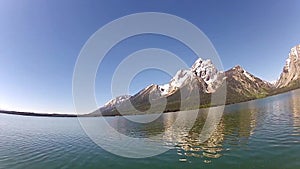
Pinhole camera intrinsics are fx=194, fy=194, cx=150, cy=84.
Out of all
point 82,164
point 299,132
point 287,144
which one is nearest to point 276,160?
point 287,144

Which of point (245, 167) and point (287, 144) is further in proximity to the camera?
point (287, 144)

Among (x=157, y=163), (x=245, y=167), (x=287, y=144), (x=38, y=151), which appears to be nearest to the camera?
(x=245, y=167)

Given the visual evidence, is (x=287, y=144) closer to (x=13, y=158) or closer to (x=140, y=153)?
(x=140, y=153)

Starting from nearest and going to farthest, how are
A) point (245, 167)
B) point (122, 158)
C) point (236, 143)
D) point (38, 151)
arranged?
1. point (245, 167)
2. point (122, 158)
3. point (236, 143)
4. point (38, 151)

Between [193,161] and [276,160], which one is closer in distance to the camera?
[276,160]

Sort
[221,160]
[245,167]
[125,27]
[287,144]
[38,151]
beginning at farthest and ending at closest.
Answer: [125,27] → [38,151] → [287,144] → [221,160] → [245,167]

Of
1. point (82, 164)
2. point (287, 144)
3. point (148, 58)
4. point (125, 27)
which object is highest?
point (125, 27)

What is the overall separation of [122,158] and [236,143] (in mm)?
16874

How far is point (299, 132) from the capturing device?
3080 centimetres

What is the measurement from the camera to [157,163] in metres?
23.4

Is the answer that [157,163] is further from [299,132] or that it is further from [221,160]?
[299,132]

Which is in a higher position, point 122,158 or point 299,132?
point 299,132

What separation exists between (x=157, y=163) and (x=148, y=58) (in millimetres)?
30965

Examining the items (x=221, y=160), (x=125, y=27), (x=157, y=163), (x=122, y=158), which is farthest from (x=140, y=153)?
(x=125, y=27)
